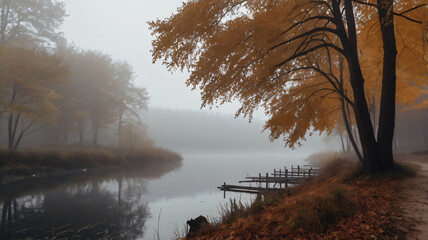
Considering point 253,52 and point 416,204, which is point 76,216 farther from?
point 416,204

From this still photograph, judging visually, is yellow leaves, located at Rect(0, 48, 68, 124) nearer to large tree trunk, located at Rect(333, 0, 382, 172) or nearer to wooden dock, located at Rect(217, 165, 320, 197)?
wooden dock, located at Rect(217, 165, 320, 197)

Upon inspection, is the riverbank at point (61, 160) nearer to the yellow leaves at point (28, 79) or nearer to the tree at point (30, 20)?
the yellow leaves at point (28, 79)

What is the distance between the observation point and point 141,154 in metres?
30.9

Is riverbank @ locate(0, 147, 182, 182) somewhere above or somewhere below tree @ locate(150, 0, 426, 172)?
below

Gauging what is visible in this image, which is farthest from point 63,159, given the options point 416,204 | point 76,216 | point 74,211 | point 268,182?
point 416,204

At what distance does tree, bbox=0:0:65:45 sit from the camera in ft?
80.3

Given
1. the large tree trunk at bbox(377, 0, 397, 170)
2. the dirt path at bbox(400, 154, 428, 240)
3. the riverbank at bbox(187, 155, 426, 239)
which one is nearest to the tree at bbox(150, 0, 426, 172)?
the large tree trunk at bbox(377, 0, 397, 170)

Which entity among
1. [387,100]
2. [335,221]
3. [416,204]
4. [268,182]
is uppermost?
[387,100]

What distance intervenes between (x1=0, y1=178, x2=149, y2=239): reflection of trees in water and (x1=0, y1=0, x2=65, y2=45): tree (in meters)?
20.3

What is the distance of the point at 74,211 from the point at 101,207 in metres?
1.24

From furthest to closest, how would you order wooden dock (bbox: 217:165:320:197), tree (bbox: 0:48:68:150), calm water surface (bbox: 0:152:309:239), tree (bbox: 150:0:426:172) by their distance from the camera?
tree (bbox: 0:48:68:150)
wooden dock (bbox: 217:165:320:197)
calm water surface (bbox: 0:152:309:239)
tree (bbox: 150:0:426:172)

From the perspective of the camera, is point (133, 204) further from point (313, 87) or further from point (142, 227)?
point (313, 87)

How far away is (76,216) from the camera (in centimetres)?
985

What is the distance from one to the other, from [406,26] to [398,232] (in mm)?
7491
